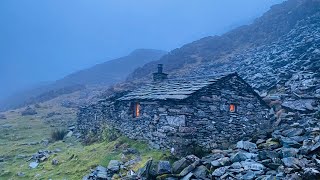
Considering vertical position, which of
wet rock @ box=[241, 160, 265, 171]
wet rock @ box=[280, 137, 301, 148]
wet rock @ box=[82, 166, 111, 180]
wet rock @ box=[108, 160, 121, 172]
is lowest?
wet rock @ box=[82, 166, 111, 180]

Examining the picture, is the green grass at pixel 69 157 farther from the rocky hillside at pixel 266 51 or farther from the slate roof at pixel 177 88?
the rocky hillside at pixel 266 51

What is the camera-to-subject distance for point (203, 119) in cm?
1485

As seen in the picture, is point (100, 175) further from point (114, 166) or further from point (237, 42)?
point (237, 42)

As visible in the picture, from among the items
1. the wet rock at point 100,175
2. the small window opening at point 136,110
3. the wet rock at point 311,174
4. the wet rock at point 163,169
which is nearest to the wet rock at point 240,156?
the wet rock at point 163,169

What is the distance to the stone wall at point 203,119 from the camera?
47.1ft

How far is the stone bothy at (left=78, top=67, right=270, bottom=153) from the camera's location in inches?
567

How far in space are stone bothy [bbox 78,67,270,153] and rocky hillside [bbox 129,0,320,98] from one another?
8602mm

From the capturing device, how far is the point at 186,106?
14.5 meters

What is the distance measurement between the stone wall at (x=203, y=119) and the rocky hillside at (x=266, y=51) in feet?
26.9

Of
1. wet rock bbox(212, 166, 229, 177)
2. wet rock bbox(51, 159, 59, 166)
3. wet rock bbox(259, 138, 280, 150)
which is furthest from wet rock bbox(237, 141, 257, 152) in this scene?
wet rock bbox(51, 159, 59, 166)

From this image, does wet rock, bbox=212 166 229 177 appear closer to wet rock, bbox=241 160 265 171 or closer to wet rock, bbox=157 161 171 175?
wet rock, bbox=241 160 265 171

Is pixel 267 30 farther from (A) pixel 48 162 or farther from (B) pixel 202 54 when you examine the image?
(A) pixel 48 162

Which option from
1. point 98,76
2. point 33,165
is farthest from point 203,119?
point 98,76

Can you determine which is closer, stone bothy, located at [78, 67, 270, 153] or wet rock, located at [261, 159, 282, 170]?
wet rock, located at [261, 159, 282, 170]
